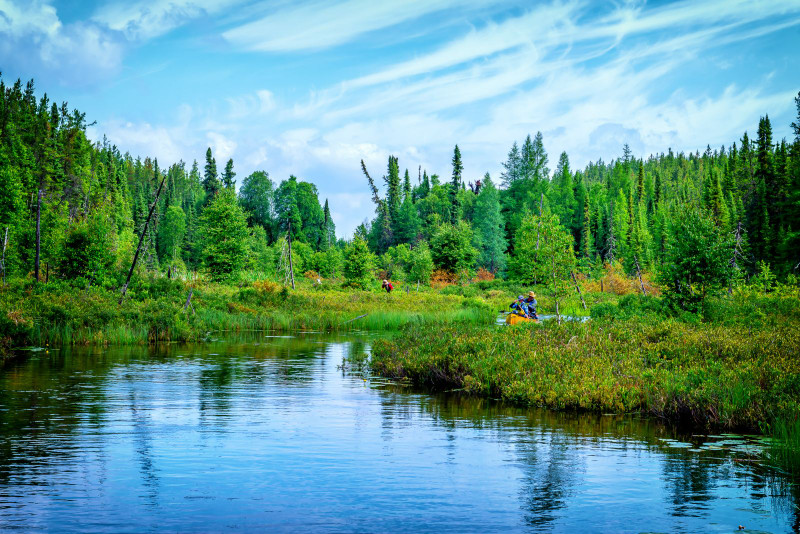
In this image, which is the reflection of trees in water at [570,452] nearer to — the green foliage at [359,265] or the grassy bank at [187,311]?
the grassy bank at [187,311]

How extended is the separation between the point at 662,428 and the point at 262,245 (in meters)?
81.2

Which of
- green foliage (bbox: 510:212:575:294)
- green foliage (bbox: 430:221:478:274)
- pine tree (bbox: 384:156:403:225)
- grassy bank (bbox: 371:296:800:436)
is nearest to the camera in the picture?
grassy bank (bbox: 371:296:800:436)

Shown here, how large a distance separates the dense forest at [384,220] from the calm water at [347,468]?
15.7 metres

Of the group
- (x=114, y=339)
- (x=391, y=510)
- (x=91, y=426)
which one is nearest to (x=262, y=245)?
(x=114, y=339)

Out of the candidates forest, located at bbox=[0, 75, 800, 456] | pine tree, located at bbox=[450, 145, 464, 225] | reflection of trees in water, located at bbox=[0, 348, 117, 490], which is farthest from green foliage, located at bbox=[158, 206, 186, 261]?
reflection of trees in water, located at bbox=[0, 348, 117, 490]

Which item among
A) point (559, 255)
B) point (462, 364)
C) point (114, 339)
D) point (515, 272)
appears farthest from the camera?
point (515, 272)

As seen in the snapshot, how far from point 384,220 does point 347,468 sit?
94810mm

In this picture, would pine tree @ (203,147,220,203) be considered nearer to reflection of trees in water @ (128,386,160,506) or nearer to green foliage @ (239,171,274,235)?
green foliage @ (239,171,274,235)

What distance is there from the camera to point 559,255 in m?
32.9

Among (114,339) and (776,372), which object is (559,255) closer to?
(776,372)

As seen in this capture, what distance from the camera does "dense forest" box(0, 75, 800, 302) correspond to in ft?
119

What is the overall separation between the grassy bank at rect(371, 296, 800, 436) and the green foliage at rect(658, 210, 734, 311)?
3079 mm

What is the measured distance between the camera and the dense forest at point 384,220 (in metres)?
36.2

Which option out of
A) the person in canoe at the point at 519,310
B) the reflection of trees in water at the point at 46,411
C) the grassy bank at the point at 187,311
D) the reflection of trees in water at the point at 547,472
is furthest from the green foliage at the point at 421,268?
the reflection of trees in water at the point at 547,472
